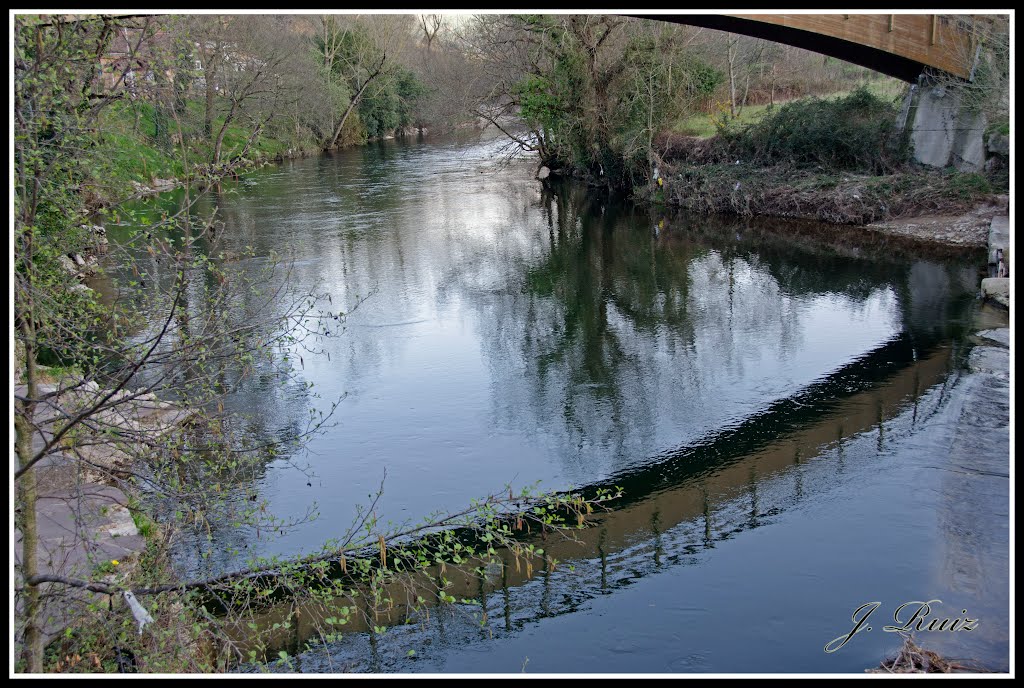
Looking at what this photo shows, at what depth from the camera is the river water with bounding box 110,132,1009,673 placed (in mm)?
6016

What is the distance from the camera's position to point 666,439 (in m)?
8.92

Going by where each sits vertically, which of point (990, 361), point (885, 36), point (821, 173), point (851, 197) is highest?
point (885, 36)

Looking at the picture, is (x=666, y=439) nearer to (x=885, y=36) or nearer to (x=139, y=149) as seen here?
(x=139, y=149)

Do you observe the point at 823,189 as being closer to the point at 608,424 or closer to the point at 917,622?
the point at 608,424

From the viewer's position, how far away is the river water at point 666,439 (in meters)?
6.02

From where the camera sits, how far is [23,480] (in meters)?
4.17

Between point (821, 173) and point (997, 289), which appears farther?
point (821, 173)

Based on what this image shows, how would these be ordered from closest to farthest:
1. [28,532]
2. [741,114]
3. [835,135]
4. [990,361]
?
[28,532] < [990,361] < [835,135] < [741,114]

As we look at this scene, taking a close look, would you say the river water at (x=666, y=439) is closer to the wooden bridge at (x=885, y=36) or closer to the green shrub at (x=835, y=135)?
the wooden bridge at (x=885, y=36)

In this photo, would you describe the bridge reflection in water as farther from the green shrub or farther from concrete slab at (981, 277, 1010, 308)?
the green shrub
